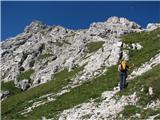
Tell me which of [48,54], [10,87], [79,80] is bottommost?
[79,80]

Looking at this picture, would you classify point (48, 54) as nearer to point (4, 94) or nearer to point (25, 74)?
point (25, 74)

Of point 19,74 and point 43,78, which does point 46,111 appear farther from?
point 19,74

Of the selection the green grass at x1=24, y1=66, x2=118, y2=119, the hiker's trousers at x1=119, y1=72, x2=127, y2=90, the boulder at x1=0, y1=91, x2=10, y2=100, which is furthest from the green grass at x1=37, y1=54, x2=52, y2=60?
the hiker's trousers at x1=119, y1=72, x2=127, y2=90

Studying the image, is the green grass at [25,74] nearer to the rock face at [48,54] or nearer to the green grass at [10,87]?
the rock face at [48,54]

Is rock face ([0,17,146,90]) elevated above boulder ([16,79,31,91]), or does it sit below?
above

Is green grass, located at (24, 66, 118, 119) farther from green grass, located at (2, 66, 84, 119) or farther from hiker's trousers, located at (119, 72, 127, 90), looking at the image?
green grass, located at (2, 66, 84, 119)

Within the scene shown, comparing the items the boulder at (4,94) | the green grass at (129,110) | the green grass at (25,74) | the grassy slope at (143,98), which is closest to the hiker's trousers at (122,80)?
the grassy slope at (143,98)

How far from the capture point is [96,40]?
157 metres

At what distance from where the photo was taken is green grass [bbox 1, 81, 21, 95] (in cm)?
13062

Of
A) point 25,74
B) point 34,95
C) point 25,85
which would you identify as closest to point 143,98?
Result: point 34,95

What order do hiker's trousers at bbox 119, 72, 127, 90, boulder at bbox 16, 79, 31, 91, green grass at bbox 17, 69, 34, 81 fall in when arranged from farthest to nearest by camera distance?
green grass at bbox 17, 69, 34, 81 → boulder at bbox 16, 79, 31, 91 → hiker's trousers at bbox 119, 72, 127, 90

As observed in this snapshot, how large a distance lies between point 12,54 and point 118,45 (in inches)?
4674

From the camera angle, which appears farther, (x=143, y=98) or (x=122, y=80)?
(x=122, y=80)

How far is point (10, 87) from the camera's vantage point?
138 meters
